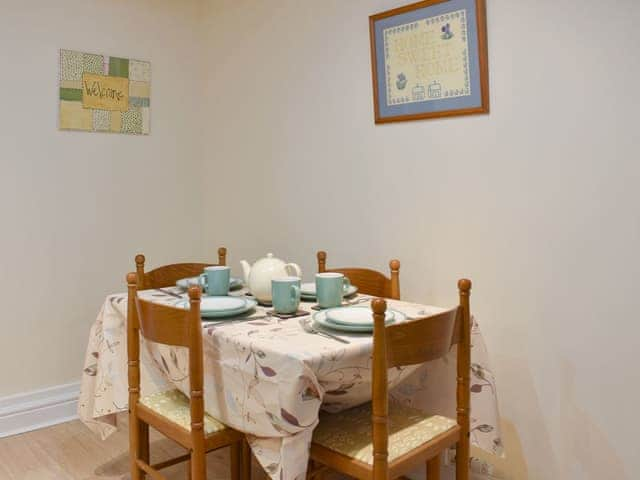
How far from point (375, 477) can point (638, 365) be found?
850 millimetres

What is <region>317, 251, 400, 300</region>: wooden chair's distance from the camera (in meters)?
2.12

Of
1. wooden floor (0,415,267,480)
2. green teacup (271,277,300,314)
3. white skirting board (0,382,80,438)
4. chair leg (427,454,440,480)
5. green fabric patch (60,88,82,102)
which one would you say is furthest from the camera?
green fabric patch (60,88,82,102)

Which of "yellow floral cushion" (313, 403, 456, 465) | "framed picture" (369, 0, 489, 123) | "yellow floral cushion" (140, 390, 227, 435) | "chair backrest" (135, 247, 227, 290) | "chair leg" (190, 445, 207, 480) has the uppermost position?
"framed picture" (369, 0, 489, 123)

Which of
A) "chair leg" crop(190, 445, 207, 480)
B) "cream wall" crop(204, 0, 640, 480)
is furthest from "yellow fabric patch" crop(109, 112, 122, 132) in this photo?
"chair leg" crop(190, 445, 207, 480)

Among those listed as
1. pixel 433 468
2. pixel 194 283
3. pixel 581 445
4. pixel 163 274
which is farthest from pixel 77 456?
pixel 581 445

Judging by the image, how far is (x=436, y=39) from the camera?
6.68 ft

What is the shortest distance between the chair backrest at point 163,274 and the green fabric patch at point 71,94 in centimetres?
92

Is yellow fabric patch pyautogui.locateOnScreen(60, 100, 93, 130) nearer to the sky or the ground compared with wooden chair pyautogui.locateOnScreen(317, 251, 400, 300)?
nearer to the sky

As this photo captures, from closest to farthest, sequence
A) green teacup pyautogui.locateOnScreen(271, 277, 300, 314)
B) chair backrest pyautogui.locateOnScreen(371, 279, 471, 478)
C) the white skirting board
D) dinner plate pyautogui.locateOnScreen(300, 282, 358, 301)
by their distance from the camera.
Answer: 1. chair backrest pyautogui.locateOnScreen(371, 279, 471, 478)
2. green teacup pyautogui.locateOnScreen(271, 277, 300, 314)
3. dinner plate pyautogui.locateOnScreen(300, 282, 358, 301)
4. the white skirting board

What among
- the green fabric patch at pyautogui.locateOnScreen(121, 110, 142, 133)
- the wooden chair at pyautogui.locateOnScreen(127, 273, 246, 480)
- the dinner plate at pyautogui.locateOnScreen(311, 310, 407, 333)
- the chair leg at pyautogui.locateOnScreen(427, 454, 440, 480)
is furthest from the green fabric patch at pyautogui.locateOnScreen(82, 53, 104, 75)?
A: the chair leg at pyautogui.locateOnScreen(427, 454, 440, 480)

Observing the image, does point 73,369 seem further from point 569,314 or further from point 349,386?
point 569,314

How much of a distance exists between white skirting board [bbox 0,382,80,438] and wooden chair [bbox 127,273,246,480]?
106 centimetres

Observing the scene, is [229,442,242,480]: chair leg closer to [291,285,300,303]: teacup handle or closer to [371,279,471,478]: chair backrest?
[291,285,300,303]: teacup handle

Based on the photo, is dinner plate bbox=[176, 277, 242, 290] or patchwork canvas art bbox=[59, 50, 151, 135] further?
patchwork canvas art bbox=[59, 50, 151, 135]
